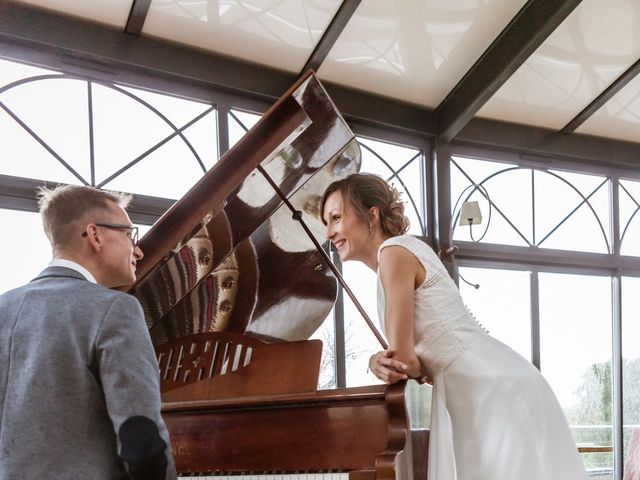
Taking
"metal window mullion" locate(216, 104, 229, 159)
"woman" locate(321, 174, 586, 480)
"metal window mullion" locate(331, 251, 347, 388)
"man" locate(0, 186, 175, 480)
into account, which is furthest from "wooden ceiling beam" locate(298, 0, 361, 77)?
"man" locate(0, 186, 175, 480)

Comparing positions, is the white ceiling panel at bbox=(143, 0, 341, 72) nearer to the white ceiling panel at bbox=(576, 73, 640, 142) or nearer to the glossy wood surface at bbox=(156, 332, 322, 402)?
the white ceiling panel at bbox=(576, 73, 640, 142)

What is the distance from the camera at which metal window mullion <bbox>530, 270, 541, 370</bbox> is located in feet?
22.6

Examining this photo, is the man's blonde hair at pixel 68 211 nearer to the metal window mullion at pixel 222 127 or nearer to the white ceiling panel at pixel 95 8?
the white ceiling panel at pixel 95 8

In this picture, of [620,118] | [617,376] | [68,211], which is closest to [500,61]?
[620,118]

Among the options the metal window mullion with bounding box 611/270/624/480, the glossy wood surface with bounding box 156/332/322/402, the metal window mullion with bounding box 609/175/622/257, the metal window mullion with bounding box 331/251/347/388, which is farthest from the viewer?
the metal window mullion with bounding box 609/175/622/257

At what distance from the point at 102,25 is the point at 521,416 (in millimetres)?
3981

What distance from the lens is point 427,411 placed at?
571 centimetres

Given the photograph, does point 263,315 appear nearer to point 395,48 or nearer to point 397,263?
point 397,263

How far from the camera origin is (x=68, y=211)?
1729mm

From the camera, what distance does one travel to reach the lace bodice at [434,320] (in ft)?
6.75

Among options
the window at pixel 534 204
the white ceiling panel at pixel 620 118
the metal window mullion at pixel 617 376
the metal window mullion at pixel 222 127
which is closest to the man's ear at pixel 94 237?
the metal window mullion at pixel 222 127

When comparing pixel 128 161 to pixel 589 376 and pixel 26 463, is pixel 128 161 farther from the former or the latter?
pixel 589 376

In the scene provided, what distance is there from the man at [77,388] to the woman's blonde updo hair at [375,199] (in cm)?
84

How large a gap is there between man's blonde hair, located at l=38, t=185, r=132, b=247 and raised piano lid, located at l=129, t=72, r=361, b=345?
241mm
